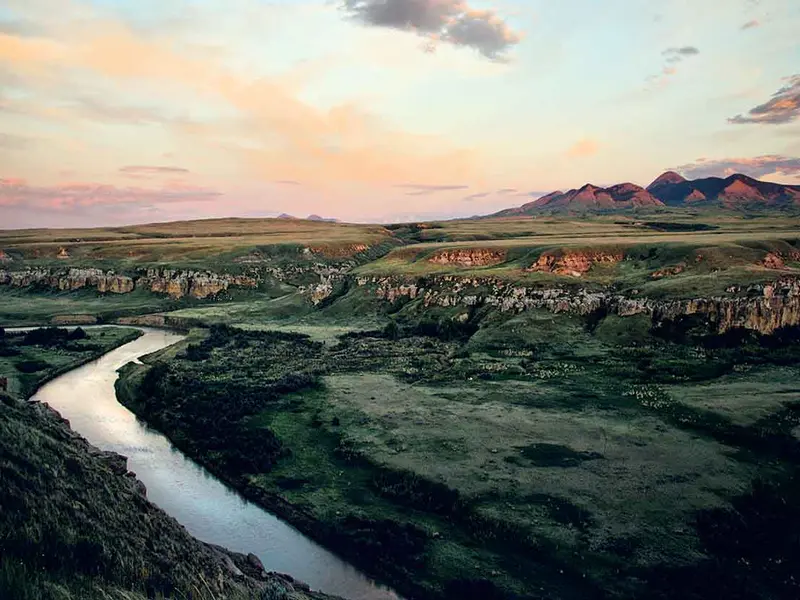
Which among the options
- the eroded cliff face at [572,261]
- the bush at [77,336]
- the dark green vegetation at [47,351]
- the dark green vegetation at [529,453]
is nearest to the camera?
the dark green vegetation at [529,453]

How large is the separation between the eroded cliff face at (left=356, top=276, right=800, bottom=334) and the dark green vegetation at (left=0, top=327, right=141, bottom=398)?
4839 centimetres

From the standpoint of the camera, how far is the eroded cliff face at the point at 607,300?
232 ft

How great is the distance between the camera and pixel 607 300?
8525cm

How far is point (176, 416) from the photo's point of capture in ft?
181

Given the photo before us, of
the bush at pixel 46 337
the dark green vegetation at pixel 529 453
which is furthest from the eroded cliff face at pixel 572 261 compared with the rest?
the bush at pixel 46 337

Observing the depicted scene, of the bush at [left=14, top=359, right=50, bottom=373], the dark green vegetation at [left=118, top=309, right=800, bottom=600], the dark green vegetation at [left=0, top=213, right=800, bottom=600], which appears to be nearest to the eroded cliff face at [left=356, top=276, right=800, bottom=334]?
the dark green vegetation at [left=0, top=213, right=800, bottom=600]

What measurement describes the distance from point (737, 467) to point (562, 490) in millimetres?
12221

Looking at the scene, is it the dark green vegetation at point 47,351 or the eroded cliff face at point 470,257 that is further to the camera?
the eroded cliff face at point 470,257

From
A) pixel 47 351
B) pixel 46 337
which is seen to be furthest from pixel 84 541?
pixel 46 337

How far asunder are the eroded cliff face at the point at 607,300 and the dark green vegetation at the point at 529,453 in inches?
104

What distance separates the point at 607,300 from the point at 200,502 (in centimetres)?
6478

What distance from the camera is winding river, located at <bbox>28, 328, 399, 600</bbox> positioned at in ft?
105

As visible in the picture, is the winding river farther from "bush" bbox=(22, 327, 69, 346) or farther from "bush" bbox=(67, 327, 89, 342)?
"bush" bbox=(67, 327, 89, 342)

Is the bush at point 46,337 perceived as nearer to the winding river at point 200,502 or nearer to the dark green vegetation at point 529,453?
the dark green vegetation at point 529,453
